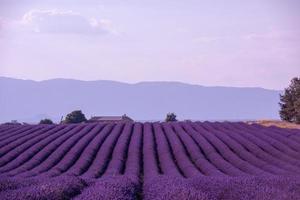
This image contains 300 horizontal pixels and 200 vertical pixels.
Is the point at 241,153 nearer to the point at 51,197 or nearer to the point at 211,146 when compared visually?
the point at 211,146

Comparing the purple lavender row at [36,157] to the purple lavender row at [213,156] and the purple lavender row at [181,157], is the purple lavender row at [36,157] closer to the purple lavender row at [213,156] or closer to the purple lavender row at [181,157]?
the purple lavender row at [181,157]

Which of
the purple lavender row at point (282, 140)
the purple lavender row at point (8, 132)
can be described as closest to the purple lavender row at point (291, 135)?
the purple lavender row at point (282, 140)

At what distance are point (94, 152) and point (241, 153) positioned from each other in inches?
263

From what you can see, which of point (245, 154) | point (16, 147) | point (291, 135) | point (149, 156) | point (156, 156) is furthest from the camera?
point (291, 135)

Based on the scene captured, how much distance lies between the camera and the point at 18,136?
3612cm

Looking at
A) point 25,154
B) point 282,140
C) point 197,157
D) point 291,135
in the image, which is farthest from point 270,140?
point 25,154

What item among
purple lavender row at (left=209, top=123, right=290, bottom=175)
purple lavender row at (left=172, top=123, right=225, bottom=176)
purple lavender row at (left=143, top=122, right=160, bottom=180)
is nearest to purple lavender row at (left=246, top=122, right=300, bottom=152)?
A: purple lavender row at (left=209, top=123, right=290, bottom=175)

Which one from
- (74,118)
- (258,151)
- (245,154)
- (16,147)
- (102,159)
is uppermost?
(74,118)

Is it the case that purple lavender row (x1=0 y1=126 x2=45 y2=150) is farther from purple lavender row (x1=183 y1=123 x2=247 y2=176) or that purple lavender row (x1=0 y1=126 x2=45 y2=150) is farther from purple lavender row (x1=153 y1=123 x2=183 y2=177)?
purple lavender row (x1=183 y1=123 x2=247 y2=176)

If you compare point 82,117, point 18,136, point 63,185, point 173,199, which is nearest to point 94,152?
point 18,136

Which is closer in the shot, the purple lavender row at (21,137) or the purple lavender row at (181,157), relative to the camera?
the purple lavender row at (181,157)

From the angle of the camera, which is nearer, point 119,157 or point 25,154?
point 119,157

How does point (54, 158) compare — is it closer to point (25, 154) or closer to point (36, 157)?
point (36, 157)

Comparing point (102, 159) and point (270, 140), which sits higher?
point (270, 140)
